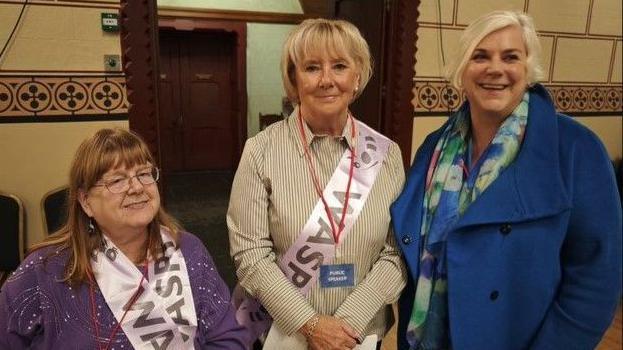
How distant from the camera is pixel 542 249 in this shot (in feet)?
3.57

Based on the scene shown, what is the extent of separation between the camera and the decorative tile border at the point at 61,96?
2.30 metres

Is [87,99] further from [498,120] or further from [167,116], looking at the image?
[167,116]

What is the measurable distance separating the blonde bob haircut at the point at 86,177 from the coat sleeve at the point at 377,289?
66cm

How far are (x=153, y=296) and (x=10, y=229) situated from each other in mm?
1567

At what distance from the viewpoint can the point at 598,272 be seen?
1.05 m

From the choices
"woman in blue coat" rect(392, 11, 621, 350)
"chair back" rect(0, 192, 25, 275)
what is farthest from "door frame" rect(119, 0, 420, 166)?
"woman in blue coat" rect(392, 11, 621, 350)

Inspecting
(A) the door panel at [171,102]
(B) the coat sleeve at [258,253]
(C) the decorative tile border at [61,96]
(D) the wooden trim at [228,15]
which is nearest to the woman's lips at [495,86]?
(B) the coat sleeve at [258,253]

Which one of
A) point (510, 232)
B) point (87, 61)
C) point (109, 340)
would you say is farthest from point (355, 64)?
point (87, 61)

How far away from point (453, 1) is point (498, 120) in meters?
2.12

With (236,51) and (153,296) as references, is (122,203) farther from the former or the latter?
(236,51)

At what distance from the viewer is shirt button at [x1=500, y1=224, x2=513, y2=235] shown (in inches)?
43.1

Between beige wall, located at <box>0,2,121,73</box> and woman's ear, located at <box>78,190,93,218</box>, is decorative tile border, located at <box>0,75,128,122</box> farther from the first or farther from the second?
woman's ear, located at <box>78,190,93,218</box>

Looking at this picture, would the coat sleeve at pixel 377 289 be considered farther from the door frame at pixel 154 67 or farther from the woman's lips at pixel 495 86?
the door frame at pixel 154 67

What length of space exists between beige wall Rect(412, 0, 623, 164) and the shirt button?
6.74ft
